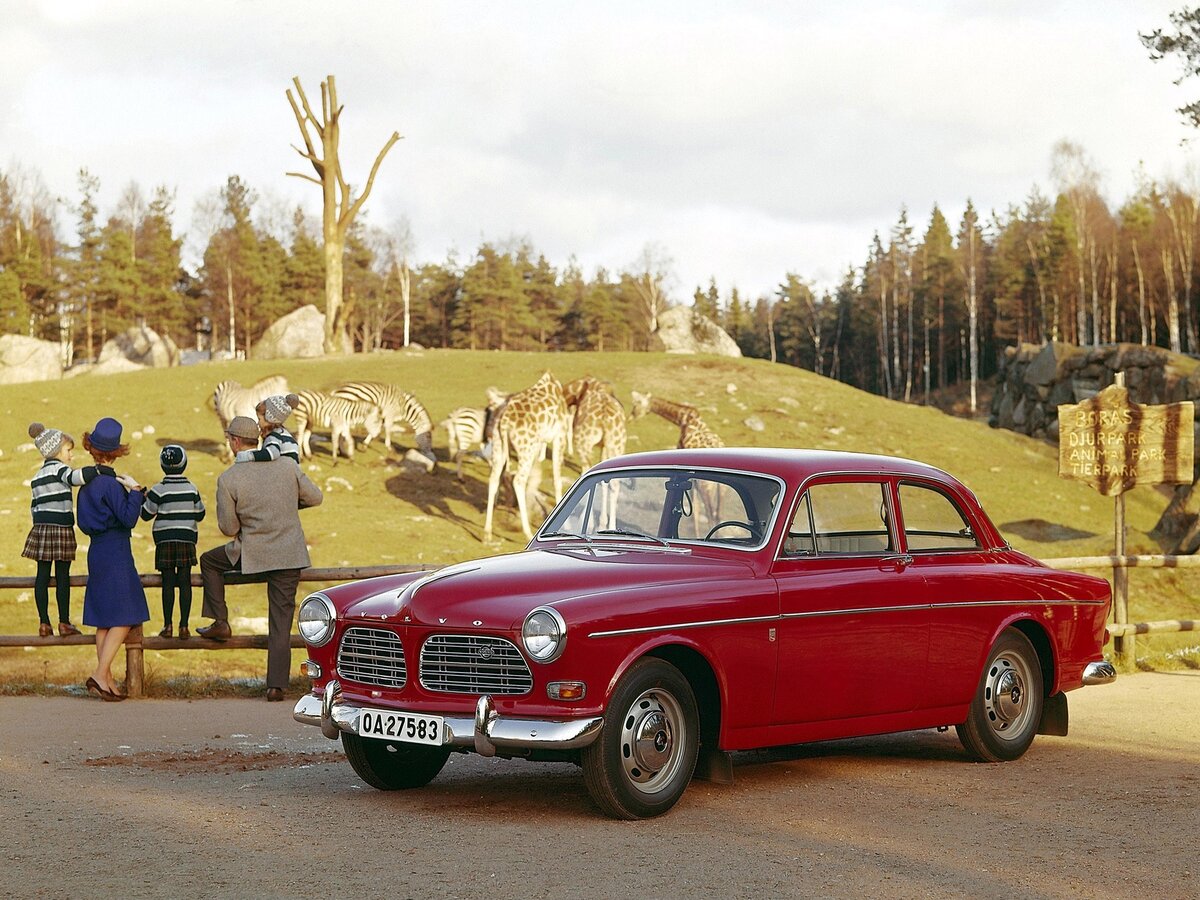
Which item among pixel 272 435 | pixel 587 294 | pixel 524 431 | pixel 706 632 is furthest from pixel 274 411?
pixel 587 294

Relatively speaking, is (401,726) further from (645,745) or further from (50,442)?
(50,442)

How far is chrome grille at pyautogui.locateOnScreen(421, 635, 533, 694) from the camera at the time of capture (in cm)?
680

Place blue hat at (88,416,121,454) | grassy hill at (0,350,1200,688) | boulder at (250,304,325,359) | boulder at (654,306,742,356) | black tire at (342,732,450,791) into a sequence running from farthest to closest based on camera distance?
boulder at (654,306,742,356) < boulder at (250,304,325,359) < grassy hill at (0,350,1200,688) < blue hat at (88,416,121,454) < black tire at (342,732,450,791)

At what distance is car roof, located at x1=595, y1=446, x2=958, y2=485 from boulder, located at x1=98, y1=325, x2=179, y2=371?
226 feet

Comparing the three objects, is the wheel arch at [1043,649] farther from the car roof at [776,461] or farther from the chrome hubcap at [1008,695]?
the car roof at [776,461]

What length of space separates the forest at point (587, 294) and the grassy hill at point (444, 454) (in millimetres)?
29535

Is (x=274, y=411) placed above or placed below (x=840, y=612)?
above

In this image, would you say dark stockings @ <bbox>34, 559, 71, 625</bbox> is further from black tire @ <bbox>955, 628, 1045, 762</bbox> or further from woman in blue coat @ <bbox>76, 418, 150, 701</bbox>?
black tire @ <bbox>955, 628, 1045, 762</bbox>

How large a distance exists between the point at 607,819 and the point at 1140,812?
8.87 ft

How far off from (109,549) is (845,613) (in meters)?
6.49

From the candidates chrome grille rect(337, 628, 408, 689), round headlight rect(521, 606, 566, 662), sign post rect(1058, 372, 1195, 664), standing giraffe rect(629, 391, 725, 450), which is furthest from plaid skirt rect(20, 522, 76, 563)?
standing giraffe rect(629, 391, 725, 450)

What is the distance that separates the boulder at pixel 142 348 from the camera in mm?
74312

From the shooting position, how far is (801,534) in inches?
314

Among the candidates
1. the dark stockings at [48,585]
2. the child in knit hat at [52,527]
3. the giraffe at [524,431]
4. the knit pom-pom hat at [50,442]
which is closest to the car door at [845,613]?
the child in knit hat at [52,527]
